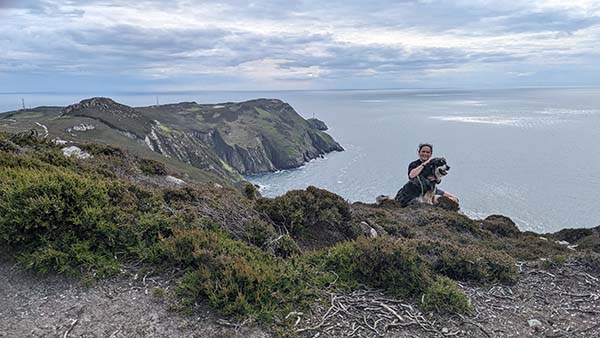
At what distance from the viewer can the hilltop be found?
4.89 metres

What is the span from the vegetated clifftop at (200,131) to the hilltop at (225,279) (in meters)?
31.7

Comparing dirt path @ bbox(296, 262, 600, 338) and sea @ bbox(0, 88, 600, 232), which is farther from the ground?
dirt path @ bbox(296, 262, 600, 338)

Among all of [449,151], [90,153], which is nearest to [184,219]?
[90,153]

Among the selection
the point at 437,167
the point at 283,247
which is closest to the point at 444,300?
the point at 283,247

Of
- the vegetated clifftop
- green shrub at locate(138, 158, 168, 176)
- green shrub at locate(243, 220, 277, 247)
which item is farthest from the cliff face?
green shrub at locate(243, 220, 277, 247)

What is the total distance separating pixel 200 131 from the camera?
330 feet

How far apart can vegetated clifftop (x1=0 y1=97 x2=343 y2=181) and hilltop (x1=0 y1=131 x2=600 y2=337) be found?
31.7 meters

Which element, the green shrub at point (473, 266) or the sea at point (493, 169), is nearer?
the green shrub at point (473, 266)

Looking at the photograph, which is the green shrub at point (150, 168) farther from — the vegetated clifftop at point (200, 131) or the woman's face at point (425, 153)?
the vegetated clifftop at point (200, 131)

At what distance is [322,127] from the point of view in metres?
163

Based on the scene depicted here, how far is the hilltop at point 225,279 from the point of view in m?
4.89

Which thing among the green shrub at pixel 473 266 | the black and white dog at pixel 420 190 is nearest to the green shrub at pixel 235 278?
the green shrub at pixel 473 266

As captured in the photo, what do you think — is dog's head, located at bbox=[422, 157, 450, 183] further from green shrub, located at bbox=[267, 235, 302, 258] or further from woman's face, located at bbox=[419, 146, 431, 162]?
green shrub, located at bbox=[267, 235, 302, 258]

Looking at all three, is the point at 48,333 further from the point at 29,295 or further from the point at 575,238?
the point at 575,238
